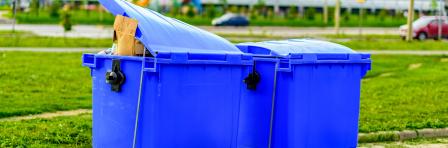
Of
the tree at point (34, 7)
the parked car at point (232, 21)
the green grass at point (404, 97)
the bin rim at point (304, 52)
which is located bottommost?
the green grass at point (404, 97)

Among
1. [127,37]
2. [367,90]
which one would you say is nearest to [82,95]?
[367,90]

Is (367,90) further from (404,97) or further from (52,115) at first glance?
(52,115)

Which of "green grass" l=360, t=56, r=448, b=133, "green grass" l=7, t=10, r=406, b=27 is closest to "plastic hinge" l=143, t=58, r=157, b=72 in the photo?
"green grass" l=360, t=56, r=448, b=133

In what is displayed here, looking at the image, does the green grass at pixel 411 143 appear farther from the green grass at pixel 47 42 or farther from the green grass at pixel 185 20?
the green grass at pixel 185 20

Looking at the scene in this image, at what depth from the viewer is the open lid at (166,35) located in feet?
21.0

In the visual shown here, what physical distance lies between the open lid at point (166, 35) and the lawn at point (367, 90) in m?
3.49

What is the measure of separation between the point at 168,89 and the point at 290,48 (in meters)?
1.51

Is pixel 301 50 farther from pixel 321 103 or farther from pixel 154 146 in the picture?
pixel 154 146

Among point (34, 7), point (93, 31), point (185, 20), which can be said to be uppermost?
point (34, 7)

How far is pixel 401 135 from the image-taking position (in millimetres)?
9758

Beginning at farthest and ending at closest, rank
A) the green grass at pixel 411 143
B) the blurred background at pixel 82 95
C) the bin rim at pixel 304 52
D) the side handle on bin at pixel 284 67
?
1. the green grass at pixel 411 143
2. the blurred background at pixel 82 95
3. the bin rim at pixel 304 52
4. the side handle on bin at pixel 284 67

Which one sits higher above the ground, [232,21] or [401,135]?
[232,21]

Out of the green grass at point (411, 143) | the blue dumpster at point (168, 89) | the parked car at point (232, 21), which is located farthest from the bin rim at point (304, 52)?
the parked car at point (232, 21)

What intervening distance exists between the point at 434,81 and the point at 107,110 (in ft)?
31.7
